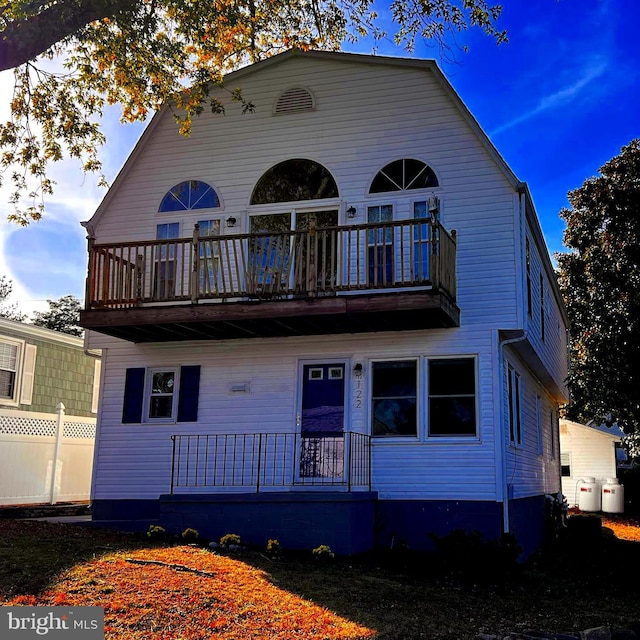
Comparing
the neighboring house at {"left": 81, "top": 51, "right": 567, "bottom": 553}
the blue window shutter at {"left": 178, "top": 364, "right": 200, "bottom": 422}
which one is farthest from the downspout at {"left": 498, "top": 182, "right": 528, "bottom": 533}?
the blue window shutter at {"left": 178, "top": 364, "right": 200, "bottom": 422}

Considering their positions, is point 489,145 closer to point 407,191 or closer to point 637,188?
point 407,191

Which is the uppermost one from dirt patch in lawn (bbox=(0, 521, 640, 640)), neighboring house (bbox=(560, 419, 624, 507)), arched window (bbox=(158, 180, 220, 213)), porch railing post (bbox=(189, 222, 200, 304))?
arched window (bbox=(158, 180, 220, 213))

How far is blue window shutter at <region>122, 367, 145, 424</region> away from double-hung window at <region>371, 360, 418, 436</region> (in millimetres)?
4528

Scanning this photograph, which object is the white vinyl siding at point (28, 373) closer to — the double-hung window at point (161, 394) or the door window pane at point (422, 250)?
the double-hung window at point (161, 394)

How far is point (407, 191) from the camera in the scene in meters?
13.8

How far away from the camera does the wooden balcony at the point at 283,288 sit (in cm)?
1216

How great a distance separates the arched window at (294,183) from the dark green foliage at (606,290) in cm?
1208

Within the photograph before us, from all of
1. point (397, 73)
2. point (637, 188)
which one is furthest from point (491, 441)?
point (637, 188)

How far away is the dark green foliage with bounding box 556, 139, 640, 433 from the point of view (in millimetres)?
22844

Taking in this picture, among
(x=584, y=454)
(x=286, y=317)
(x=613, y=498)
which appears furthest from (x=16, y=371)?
(x=584, y=454)

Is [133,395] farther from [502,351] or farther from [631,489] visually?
[631,489]

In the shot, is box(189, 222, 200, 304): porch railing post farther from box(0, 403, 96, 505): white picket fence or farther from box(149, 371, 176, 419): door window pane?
box(0, 403, 96, 505): white picket fence

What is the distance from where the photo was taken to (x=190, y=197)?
15.1 meters

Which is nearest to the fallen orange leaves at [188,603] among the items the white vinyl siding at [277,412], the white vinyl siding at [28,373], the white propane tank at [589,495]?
the white vinyl siding at [277,412]
